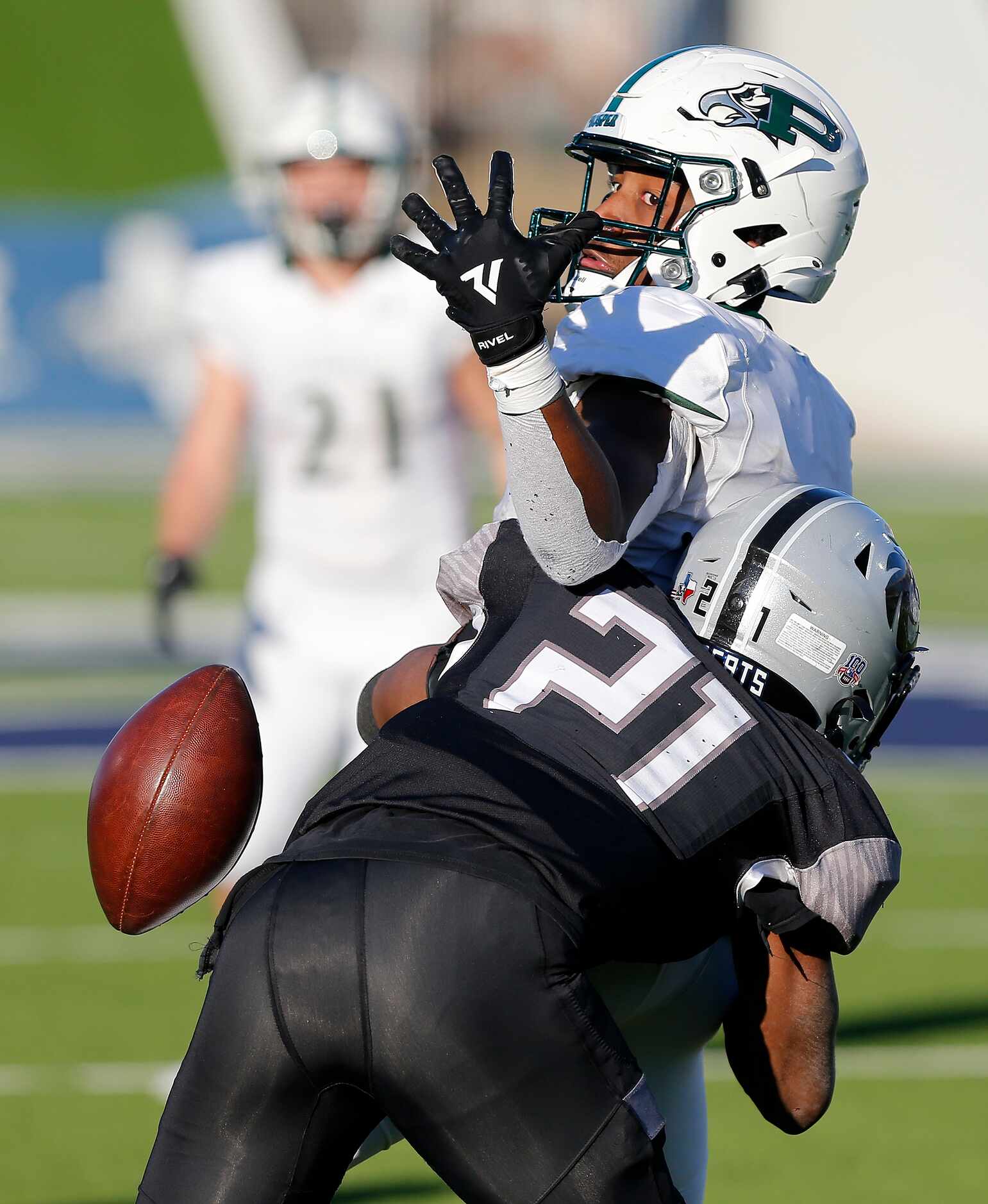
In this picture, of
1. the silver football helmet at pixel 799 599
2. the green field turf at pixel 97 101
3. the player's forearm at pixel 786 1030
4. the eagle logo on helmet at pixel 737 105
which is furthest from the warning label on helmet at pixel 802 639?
the green field turf at pixel 97 101

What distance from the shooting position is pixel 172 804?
215 centimetres

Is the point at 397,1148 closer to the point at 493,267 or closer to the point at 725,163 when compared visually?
the point at 725,163

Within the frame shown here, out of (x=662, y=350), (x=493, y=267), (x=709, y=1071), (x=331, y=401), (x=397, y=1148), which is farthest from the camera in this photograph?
(x=331, y=401)

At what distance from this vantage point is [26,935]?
520cm

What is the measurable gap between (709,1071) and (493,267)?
287 cm

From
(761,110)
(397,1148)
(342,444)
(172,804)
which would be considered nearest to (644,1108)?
(172,804)

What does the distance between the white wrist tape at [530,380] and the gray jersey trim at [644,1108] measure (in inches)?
27.4

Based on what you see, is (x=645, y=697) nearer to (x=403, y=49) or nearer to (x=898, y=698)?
(x=898, y=698)

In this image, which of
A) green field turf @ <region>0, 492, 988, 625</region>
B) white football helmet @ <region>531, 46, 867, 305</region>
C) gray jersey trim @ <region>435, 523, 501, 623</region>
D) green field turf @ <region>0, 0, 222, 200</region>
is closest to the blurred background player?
white football helmet @ <region>531, 46, 867, 305</region>

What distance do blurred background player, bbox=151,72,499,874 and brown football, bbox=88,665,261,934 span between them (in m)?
2.14

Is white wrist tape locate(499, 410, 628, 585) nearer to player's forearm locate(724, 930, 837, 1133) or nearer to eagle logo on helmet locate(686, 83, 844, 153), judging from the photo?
player's forearm locate(724, 930, 837, 1133)

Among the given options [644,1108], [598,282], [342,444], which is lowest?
[342,444]

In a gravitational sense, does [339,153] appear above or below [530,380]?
below

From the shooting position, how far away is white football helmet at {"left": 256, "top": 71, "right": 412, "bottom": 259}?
4543 millimetres
